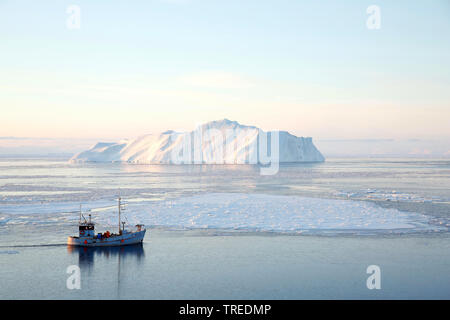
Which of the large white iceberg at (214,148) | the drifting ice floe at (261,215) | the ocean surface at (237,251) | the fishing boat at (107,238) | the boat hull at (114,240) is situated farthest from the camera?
the large white iceberg at (214,148)

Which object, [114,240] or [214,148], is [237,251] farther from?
[214,148]

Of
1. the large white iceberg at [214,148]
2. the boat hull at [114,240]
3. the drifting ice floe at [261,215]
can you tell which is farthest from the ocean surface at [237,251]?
the large white iceberg at [214,148]

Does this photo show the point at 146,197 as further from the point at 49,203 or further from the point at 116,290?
the point at 116,290

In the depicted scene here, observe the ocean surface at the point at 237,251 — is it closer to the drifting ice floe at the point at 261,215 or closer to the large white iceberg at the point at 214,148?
the drifting ice floe at the point at 261,215

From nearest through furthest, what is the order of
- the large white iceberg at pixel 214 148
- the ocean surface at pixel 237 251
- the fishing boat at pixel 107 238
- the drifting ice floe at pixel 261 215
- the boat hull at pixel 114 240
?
the ocean surface at pixel 237 251 < the boat hull at pixel 114 240 < the fishing boat at pixel 107 238 < the drifting ice floe at pixel 261 215 < the large white iceberg at pixel 214 148
